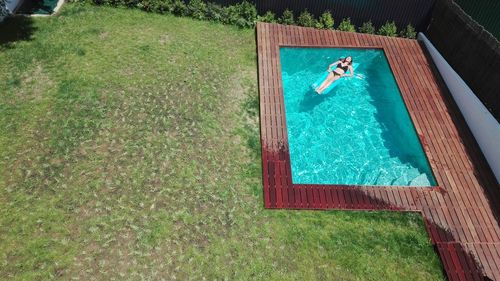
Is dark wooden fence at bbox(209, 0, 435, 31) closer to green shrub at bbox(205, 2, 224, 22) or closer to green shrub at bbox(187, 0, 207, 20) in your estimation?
green shrub at bbox(205, 2, 224, 22)

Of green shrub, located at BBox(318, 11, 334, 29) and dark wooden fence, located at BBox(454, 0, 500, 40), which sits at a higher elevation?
dark wooden fence, located at BBox(454, 0, 500, 40)

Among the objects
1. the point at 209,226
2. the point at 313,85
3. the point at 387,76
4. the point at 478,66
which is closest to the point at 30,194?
the point at 209,226

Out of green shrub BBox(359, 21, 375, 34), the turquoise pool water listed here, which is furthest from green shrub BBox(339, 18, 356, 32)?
the turquoise pool water

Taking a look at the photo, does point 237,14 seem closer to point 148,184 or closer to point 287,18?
point 287,18

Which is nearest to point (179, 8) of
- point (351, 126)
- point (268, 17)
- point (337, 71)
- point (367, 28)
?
point (268, 17)

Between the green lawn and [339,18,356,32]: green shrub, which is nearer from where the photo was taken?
the green lawn

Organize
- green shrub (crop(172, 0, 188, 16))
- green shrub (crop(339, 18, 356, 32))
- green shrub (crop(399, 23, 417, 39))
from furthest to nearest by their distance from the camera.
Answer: green shrub (crop(339, 18, 356, 32)), green shrub (crop(399, 23, 417, 39)), green shrub (crop(172, 0, 188, 16))
